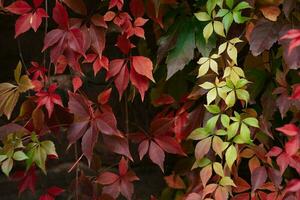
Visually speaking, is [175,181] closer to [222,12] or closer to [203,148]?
[203,148]

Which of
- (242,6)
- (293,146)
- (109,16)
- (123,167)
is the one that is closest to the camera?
(293,146)

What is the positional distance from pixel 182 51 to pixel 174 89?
23cm

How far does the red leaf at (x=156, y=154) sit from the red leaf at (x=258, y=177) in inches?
11.0

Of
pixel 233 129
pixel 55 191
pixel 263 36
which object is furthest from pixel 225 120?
pixel 55 191

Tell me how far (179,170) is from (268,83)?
45cm

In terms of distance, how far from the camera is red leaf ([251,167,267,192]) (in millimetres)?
1565

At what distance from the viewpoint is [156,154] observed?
5.26 ft

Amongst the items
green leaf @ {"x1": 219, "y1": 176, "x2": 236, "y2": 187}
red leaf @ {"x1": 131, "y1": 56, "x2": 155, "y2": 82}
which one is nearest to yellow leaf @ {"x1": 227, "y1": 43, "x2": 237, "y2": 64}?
red leaf @ {"x1": 131, "y1": 56, "x2": 155, "y2": 82}

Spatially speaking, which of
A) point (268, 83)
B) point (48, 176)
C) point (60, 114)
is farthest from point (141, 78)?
point (48, 176)

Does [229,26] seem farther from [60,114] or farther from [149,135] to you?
[60,114]

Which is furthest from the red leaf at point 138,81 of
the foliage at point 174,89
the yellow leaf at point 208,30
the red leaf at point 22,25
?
the red leaf at point 22,25

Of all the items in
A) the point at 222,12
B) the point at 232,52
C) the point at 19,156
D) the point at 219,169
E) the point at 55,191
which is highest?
the point at 222,12

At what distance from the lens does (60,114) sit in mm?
1658

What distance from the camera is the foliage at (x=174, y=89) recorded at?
148 centimetres
